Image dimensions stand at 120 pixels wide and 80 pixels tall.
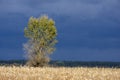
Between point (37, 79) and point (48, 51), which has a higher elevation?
point (48, 51)

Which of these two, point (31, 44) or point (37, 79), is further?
point (31, 44)

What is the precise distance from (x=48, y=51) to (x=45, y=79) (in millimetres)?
53328

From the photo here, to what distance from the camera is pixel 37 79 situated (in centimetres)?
2992

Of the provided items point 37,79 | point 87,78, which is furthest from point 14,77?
point 87,78

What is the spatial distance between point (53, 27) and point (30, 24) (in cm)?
470

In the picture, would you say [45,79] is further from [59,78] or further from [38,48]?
[38,48]

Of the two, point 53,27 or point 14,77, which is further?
point 53,27

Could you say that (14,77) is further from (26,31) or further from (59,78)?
(26,31)

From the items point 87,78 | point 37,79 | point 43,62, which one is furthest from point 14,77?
point 43,62

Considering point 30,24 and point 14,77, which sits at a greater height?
point 30,24

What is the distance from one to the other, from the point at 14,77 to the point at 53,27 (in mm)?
53124

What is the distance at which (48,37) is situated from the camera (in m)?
83.6

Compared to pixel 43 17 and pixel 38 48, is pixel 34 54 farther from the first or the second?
pixel 43 17

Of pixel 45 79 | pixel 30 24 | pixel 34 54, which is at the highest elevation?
pixel 30 24
